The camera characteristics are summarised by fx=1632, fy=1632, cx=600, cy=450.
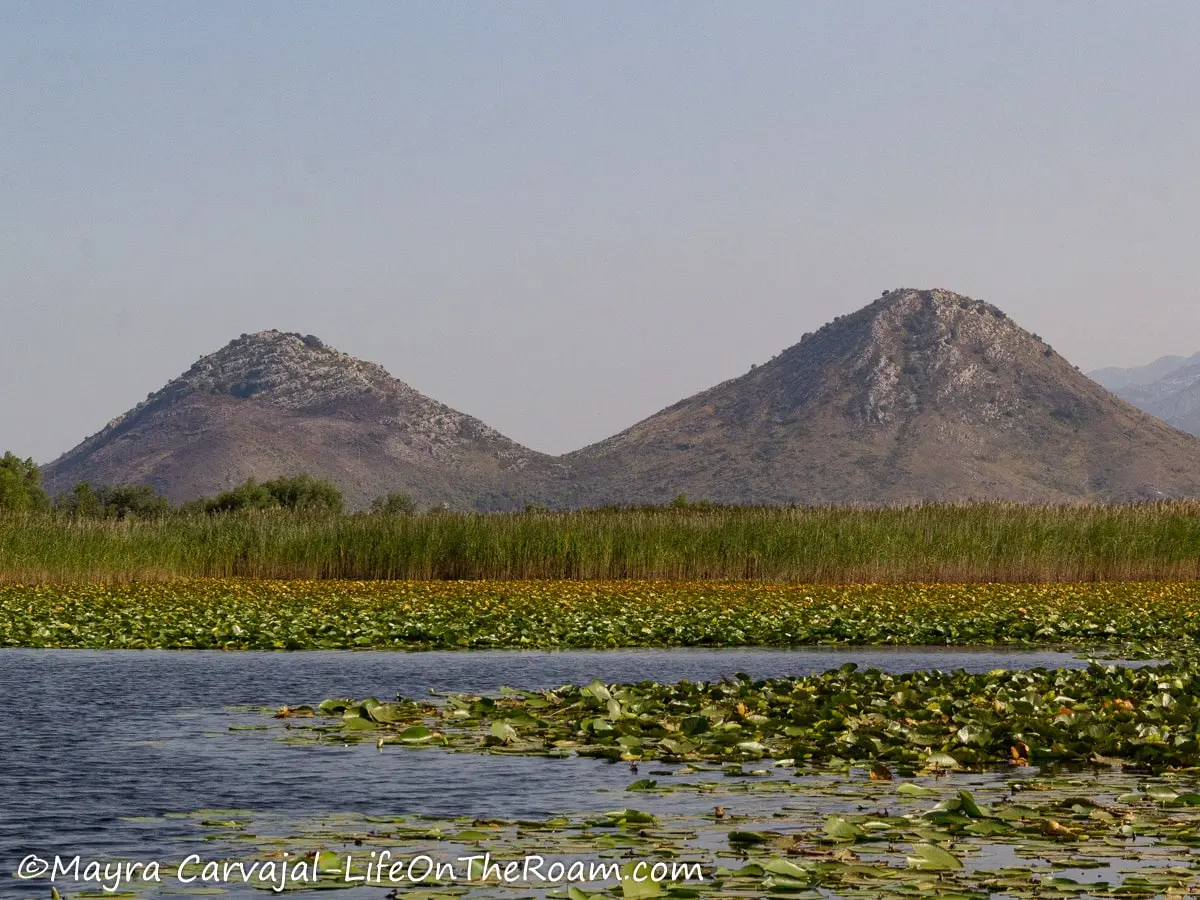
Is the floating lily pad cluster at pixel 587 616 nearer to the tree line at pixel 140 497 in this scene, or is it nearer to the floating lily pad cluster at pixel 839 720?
the floating lily pad cluster at pixel 839 720

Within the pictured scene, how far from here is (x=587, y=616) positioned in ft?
90.7

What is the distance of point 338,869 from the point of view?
8859 mm

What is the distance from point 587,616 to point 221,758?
48.5ft

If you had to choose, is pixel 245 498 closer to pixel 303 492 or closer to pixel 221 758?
pixel 303 492

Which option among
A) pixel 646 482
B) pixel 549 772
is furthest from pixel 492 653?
pixel 646 482

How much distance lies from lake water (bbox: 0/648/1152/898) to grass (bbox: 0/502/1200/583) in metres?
14.5

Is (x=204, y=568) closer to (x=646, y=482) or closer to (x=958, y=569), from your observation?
(x=958, y=569)

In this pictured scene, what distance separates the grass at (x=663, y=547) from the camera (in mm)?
36969

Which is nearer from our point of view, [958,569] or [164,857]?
[164,857]

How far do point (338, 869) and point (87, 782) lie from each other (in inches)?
156

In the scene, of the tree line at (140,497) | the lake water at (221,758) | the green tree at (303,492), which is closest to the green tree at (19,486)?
the tree line at (140,497)

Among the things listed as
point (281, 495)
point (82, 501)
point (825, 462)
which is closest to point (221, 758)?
point (82, 501)

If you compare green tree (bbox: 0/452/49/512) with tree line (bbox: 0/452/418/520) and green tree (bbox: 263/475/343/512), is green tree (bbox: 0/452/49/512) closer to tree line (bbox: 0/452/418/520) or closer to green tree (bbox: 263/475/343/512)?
tree line (bbox: 0/452/418/520)

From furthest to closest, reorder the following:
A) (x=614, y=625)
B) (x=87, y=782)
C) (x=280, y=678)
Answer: (x=614, y=625), (x=280, y=678), (x=87, y=782)
